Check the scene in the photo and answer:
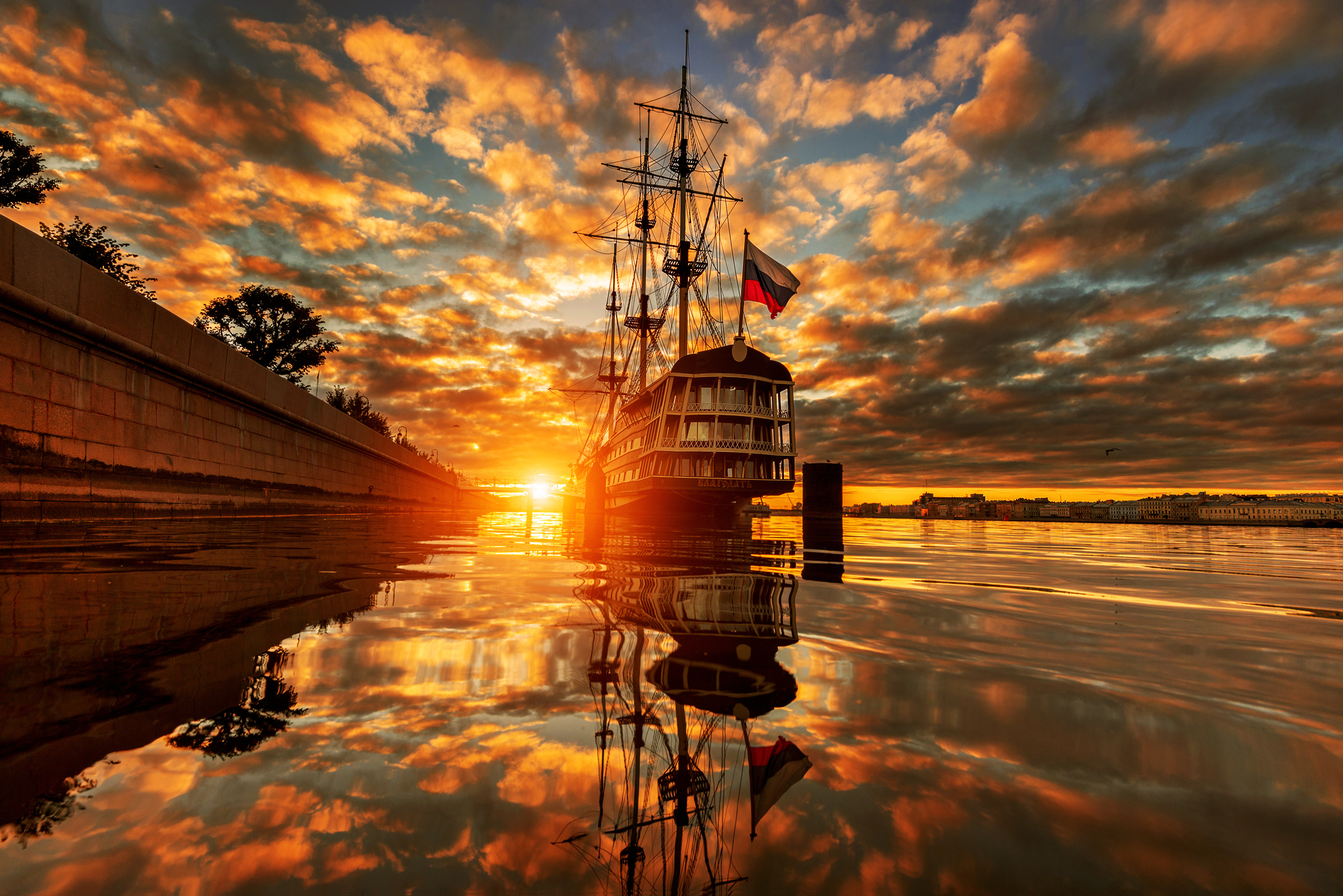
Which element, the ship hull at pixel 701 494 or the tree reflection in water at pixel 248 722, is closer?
the tree reflection in water at pixel 248 722

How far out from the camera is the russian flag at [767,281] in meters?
23.9

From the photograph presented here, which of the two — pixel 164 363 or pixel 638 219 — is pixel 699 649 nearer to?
pixel 164 363

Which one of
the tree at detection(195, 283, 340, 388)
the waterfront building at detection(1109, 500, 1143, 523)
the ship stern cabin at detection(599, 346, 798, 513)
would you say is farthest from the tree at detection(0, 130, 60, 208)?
the waterfront building at detection(1109, 500, 1143, 523)

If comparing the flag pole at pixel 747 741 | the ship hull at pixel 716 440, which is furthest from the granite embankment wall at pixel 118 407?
the ship hull at pixel 716 440

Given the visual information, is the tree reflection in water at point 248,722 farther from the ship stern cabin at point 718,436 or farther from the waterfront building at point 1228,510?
the waterfront building at point 1228,510

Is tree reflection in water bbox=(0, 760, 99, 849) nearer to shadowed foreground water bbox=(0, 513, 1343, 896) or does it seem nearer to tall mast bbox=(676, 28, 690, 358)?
shadowed foreground water bbox=(0, 513, 1343, 896)

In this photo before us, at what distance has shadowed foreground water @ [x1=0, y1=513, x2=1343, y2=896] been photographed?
0.93m

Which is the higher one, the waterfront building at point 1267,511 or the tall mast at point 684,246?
the tall mast at point 684,246

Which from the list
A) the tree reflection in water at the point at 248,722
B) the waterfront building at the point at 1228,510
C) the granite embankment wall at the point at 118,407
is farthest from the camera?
the waterfront building at the point at 1228,510

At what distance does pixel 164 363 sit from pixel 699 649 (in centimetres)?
1203

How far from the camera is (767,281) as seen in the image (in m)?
24.0

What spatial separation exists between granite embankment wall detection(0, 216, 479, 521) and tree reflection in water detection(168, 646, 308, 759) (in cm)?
860

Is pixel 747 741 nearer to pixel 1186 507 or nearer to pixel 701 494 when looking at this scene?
pixel 701 494

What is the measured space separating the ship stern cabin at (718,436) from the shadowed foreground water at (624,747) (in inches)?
835
